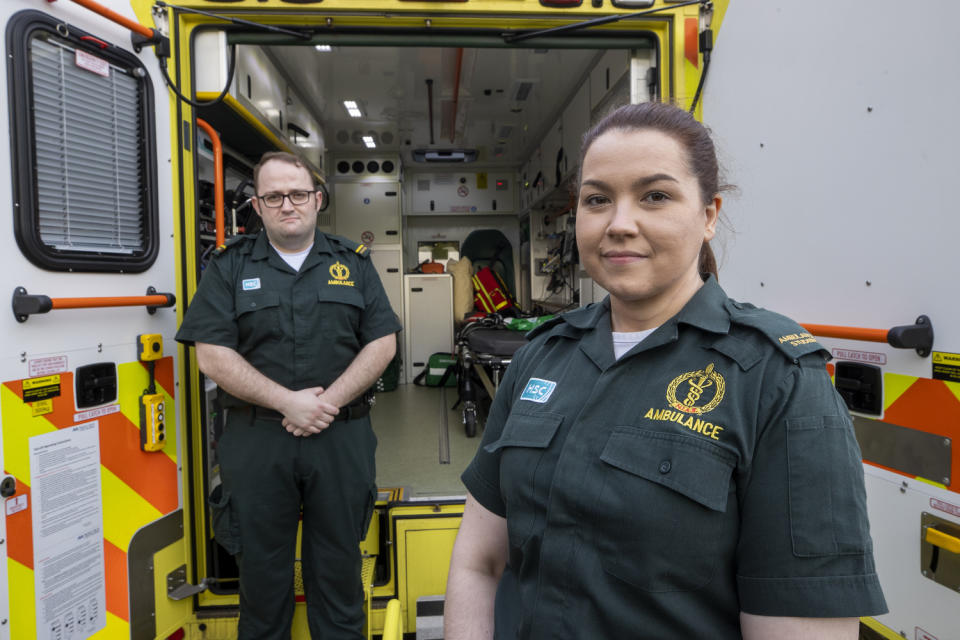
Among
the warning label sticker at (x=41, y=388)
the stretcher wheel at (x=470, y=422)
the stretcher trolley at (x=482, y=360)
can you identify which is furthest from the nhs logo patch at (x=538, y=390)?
the stretcher wheel at (x=470, y=422)

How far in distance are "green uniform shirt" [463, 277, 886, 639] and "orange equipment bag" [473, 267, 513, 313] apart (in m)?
5.92

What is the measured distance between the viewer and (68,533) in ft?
5.82

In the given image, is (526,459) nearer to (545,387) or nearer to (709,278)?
(545,387)

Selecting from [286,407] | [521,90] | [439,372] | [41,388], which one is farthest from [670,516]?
[439,372]

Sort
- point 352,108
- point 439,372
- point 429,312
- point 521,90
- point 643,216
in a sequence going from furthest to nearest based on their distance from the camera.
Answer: point 429,312
point 439,372
point 352,108
point 521,90
point 643,216

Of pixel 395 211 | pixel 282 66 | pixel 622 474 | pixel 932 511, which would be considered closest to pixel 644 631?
pixel 622 474

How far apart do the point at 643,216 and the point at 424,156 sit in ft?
22.6

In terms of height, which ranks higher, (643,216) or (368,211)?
(368,211)

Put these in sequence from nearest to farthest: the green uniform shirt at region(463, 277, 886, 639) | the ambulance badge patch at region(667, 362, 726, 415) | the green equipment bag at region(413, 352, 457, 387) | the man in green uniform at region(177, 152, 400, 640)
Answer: the green uniform shirt at region(463, 277, 886, 639), the ambulance badge patch at region(667, 362, 726, 415), the man in green uniform at region(177, 152, 400, 640), the green equipment bag at region(413, 352, 457, 387)

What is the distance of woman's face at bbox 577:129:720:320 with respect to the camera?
0.91m

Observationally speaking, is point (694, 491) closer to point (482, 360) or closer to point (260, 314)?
point (260, 314)

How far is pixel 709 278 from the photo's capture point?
3.40ft

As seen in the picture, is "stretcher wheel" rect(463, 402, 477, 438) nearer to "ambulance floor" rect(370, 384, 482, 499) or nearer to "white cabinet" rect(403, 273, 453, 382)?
"ambulance floor" rect(370, 384, 482, 499)

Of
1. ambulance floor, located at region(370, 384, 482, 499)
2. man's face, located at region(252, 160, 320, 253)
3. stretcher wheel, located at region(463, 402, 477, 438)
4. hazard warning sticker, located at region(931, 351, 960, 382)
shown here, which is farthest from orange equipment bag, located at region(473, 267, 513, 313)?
hazard warning sticker, located at region(931, 351, 960, 382)
